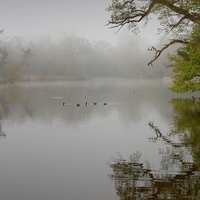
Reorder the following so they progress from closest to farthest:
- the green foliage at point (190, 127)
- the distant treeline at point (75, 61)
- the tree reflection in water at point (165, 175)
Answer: the tree reflection in water at point (165, 175), the green foliage at point (190, 127), the distant treeline at point (75, 61)

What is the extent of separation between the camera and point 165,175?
12453 millimetres

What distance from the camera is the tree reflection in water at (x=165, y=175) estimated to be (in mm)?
10781

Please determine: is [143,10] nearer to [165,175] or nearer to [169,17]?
[169,17]

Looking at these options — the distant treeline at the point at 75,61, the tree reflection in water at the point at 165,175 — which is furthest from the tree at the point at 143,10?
the distant treeline at the point at 75,61

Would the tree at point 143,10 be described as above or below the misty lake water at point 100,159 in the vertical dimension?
above

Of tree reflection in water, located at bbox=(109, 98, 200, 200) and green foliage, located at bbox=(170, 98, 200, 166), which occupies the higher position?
green foliage, located at bbox=(170, 98, 200, 166)

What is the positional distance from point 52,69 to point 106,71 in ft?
107

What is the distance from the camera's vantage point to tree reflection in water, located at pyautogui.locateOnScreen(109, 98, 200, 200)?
10.8 metres

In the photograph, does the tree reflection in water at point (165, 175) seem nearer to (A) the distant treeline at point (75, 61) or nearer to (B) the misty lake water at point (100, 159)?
(B) the misty lake water at point (100, 159)

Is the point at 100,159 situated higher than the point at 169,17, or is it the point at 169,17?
the point at 169,17

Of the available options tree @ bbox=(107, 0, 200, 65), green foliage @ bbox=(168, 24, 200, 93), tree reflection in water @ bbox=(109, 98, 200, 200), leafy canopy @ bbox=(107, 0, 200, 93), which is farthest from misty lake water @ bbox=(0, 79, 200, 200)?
tree @ bbox=(107, 0, 200, 65)

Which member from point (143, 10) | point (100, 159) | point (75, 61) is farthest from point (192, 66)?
point (75, 61)

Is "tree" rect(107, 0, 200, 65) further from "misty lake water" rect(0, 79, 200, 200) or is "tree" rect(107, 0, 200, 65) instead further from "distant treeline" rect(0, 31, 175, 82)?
"distant treeline" rect(0, 31, 175, 82)

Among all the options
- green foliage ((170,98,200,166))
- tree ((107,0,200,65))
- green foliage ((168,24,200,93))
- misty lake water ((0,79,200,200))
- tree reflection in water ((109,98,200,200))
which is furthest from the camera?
green foliage ((168,24,200,93))
